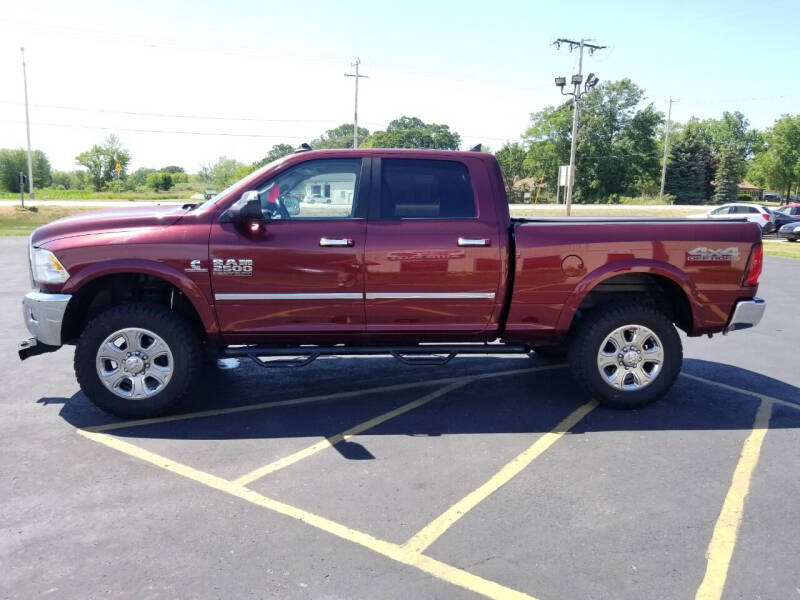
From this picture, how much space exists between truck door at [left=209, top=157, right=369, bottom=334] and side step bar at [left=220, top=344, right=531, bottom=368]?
0.16 meters

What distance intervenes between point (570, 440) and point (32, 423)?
3.96m

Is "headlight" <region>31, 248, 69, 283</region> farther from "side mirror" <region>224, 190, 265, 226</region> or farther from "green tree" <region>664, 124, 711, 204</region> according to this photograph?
"green tree" <region>664, 124, 711, 204</region>

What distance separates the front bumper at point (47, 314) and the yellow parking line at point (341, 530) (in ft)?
2.78

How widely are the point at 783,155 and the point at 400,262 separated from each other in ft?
280

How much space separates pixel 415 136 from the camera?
11088cm

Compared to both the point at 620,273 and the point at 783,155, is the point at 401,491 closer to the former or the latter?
the point at 620,273

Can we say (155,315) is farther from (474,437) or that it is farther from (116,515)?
(474,437)

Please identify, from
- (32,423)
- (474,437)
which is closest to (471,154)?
(474,437)

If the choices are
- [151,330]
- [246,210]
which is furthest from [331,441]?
[246,210]

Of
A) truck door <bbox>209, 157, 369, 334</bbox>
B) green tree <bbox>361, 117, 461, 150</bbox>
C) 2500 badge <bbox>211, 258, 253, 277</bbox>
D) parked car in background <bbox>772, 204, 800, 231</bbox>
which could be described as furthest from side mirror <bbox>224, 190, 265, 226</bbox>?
green tree <bbox>361, 117, 461, 150</bbox>

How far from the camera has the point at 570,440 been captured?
4.44 m

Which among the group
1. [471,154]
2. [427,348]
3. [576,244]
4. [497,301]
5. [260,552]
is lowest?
[260,552]

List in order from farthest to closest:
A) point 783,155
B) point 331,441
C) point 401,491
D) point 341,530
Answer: point 783,155 < point 331,441 < point 401,491 < point 341,530

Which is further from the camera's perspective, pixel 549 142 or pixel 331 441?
pixel 549 142
